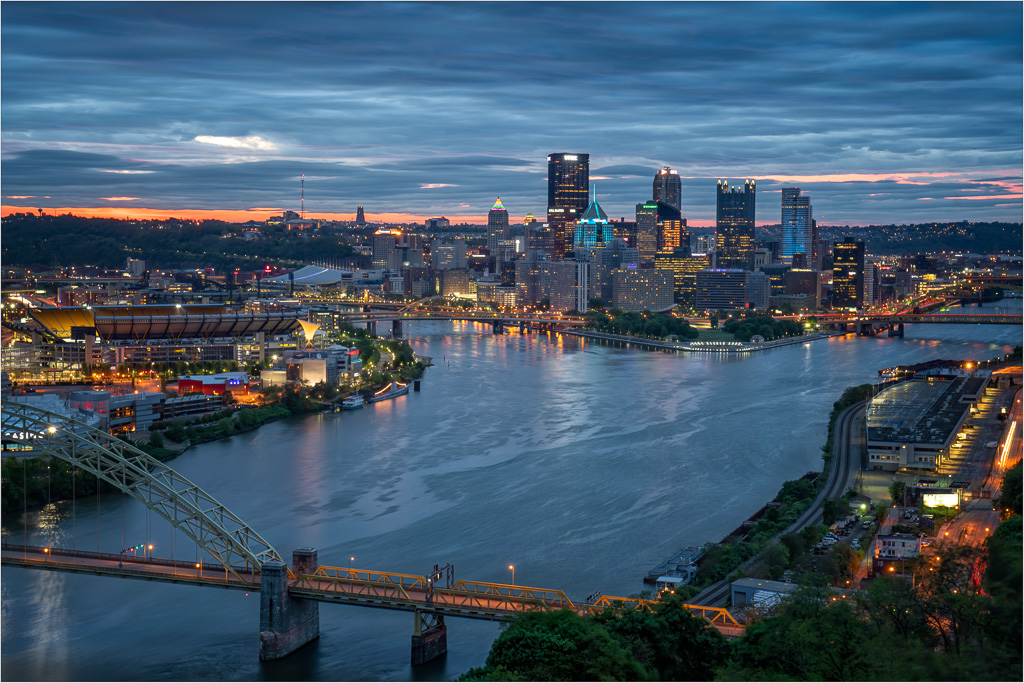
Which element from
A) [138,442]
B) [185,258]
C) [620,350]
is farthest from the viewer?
[185,258]

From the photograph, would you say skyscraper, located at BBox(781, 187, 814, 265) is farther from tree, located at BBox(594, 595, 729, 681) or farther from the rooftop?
tree, located at BBox(594, 595, 729, 681)

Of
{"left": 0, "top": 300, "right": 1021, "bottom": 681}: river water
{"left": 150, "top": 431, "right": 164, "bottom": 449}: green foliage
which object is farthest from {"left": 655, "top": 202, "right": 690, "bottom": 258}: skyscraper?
{"left": 150, "top": 431, "right": 164, "bottom": 449}: green foliage

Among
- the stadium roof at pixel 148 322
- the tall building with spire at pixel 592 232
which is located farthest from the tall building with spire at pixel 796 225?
the stadium roof at pixel 148 322

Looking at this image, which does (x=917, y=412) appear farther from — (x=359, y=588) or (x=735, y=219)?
(x=735, y=219)

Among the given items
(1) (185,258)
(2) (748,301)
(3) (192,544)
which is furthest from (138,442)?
(1) (185,258)

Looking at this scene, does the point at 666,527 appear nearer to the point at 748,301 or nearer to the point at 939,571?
the point at 939,571

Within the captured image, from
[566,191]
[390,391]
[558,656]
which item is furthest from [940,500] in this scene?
[566,191]
